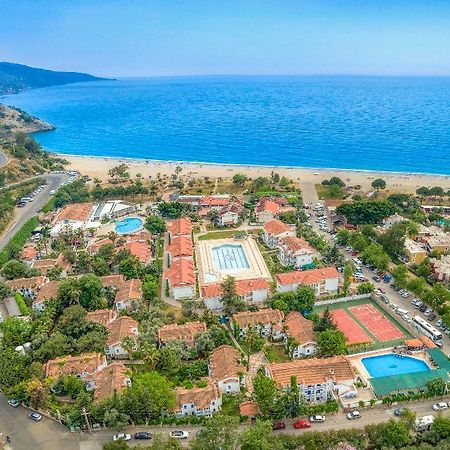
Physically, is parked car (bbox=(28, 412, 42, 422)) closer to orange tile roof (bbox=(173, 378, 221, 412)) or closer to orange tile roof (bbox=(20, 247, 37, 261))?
orange tile roof (bbox=(173, 378, 221, 412))

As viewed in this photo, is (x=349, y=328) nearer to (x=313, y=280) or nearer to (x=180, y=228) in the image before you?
(x=313, y=280)

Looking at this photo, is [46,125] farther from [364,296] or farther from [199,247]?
[364,296]

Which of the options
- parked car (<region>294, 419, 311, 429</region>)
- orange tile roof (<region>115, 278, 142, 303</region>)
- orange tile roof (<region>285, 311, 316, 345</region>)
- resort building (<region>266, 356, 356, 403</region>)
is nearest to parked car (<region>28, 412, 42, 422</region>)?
orange tile roof (<region>115, 278, 142, 303</region>)

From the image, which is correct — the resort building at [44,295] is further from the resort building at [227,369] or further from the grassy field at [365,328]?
the grassy field at [365,328]

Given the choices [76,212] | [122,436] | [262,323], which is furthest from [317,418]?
[76,212]

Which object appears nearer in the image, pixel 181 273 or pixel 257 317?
pixel 257 317

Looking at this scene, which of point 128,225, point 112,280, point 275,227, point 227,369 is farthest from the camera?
point 128,225

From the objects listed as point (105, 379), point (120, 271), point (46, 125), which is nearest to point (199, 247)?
point (120, 271)
